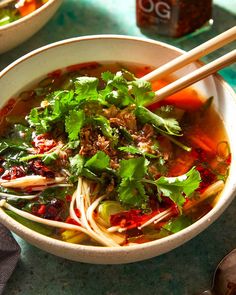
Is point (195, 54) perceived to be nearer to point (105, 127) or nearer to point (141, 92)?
point (141, 92)

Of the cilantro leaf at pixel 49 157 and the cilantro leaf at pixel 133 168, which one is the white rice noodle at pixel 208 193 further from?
the cilantro leaf at pixel 49 157

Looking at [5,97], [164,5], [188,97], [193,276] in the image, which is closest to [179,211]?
[193,276]

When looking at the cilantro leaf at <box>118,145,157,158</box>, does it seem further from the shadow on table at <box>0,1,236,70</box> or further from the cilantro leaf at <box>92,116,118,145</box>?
the shadow on table at <box>0,1,236,70</box>

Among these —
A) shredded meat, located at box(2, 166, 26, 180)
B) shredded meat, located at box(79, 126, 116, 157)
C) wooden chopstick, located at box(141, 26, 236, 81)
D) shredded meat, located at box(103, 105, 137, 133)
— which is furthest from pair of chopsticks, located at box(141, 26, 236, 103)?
shredded meat, located at box(2, 166, 26, 180)

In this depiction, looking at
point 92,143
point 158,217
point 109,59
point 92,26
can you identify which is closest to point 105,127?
point 92,143

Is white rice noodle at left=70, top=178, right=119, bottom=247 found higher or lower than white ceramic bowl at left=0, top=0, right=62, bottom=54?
lower

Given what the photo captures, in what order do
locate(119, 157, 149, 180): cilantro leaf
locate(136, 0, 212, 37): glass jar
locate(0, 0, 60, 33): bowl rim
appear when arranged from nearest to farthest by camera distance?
locate(119, 157, 149, 180): cilantro leaf, locate(0, 0, 60, 33): bowl rim, locate(136, 0, 212, 37): glass jar

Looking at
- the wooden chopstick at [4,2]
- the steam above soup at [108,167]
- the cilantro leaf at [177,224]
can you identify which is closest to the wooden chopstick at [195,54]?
the steam above soup at [108,167]
